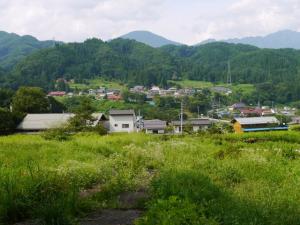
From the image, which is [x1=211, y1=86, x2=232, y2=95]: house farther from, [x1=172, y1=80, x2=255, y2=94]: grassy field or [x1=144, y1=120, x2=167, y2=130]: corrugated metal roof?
[x1=144, y1=120, x2=167, y2=130]: corrugated metal roof

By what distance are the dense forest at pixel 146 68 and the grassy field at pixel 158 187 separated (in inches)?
4048

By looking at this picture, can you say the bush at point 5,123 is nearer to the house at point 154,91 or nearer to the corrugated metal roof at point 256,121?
the corrugated metal roof at point 256,121

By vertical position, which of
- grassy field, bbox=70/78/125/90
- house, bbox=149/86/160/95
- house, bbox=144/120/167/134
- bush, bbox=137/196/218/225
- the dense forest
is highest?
the dense forest

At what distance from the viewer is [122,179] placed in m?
9.01

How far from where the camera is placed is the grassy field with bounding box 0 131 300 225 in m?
5.96

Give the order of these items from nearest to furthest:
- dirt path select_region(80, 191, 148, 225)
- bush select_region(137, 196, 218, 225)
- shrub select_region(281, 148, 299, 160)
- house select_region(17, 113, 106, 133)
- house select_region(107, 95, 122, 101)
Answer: bush select_region(137, 196, 218, 225) < dirt path select_region(80, 191, 148, 225) < shrub select_region(281, 148, 299, 160) < house select_region(17, 113, 106, 133) < house select_region(107, 95, 122, 101)

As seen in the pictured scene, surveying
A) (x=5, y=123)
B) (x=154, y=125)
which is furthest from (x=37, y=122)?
(x=154, y=125)

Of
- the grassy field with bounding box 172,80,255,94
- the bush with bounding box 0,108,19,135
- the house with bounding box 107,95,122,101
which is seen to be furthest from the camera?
the grassy field with bounding box 172,80,255,94

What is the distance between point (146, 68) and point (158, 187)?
147 metres

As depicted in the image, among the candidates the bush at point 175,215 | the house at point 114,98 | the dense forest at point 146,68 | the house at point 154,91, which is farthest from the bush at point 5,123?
the house at point 154,91

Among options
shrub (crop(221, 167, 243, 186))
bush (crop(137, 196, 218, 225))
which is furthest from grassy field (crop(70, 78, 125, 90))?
bush (crop(137, 196, 218, 225))

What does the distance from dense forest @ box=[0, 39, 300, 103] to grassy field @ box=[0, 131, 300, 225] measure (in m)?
103

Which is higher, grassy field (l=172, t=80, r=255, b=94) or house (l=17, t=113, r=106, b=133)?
grassy field (l=172, t=80, r=255, b=94)

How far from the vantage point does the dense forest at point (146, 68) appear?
123 m
